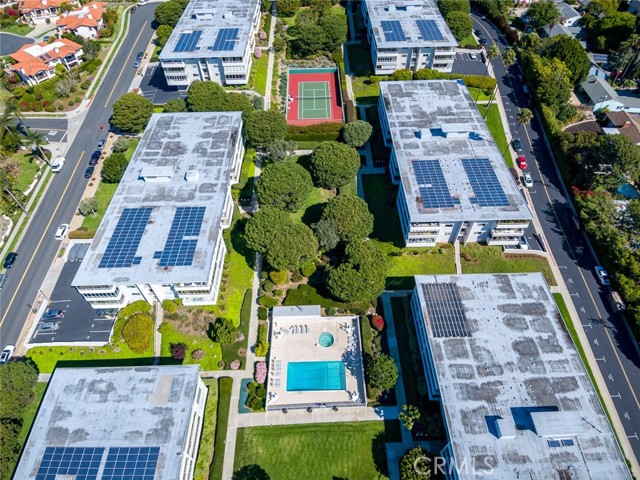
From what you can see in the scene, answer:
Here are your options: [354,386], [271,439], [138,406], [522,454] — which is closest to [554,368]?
[522,454]

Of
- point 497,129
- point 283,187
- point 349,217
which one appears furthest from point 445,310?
point 497,129

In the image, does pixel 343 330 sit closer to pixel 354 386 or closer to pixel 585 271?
pixel 354 386

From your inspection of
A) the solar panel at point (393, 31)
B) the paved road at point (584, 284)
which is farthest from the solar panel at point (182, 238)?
the solar panel at point (393, 31)

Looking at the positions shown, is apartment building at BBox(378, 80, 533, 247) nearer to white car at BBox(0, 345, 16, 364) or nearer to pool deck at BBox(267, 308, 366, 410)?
pool deck at BBox(267, 308, 366, 410)

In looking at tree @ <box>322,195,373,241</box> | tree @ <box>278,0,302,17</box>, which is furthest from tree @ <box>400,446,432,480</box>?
tree @ <box>278,0,302,17</box>

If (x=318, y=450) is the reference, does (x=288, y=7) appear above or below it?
above

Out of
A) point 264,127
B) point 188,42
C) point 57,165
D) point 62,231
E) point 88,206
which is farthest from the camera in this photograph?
point 188,42

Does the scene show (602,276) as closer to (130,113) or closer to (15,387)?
(15,387)

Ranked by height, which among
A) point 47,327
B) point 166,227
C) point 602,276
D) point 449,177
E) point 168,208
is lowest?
point 47,327
